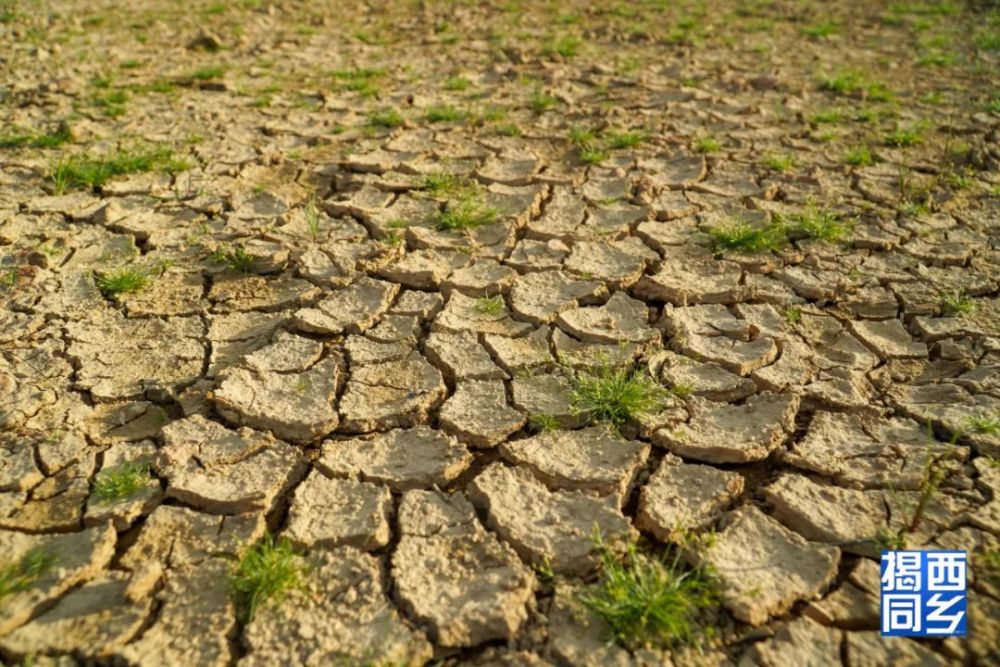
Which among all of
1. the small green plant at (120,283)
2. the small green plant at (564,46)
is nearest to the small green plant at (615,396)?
the small green plant at (120,283)

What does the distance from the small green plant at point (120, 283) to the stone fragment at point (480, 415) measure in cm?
146

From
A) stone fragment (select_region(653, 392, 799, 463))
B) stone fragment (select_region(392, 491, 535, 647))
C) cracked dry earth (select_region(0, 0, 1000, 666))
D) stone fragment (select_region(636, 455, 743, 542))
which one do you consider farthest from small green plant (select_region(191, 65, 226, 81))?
stone fragment (select_region(636, 455, 743, 542))

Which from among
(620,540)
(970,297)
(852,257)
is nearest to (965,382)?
(970,297)

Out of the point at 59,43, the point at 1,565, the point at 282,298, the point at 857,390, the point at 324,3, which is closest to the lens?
the point at 1,565

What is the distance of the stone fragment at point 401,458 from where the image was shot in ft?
7.31

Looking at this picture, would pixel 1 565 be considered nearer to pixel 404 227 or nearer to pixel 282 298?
pixel 282 298

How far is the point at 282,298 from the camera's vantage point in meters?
3.04

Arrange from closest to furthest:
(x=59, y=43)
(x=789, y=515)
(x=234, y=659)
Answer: (x=234, y=659), (x=789, y=515), (x=59, y=43)

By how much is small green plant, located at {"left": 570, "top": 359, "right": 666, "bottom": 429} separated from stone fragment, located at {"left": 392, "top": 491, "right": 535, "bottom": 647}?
1.83 ft

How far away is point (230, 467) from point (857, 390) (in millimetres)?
2052

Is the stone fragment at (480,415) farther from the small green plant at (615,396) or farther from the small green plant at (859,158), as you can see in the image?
the small green plant at (859,158)

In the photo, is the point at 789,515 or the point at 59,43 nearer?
the point at 789,515

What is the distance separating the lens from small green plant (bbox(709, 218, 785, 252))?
3.35 m

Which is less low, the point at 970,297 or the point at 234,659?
the point at 970,297
